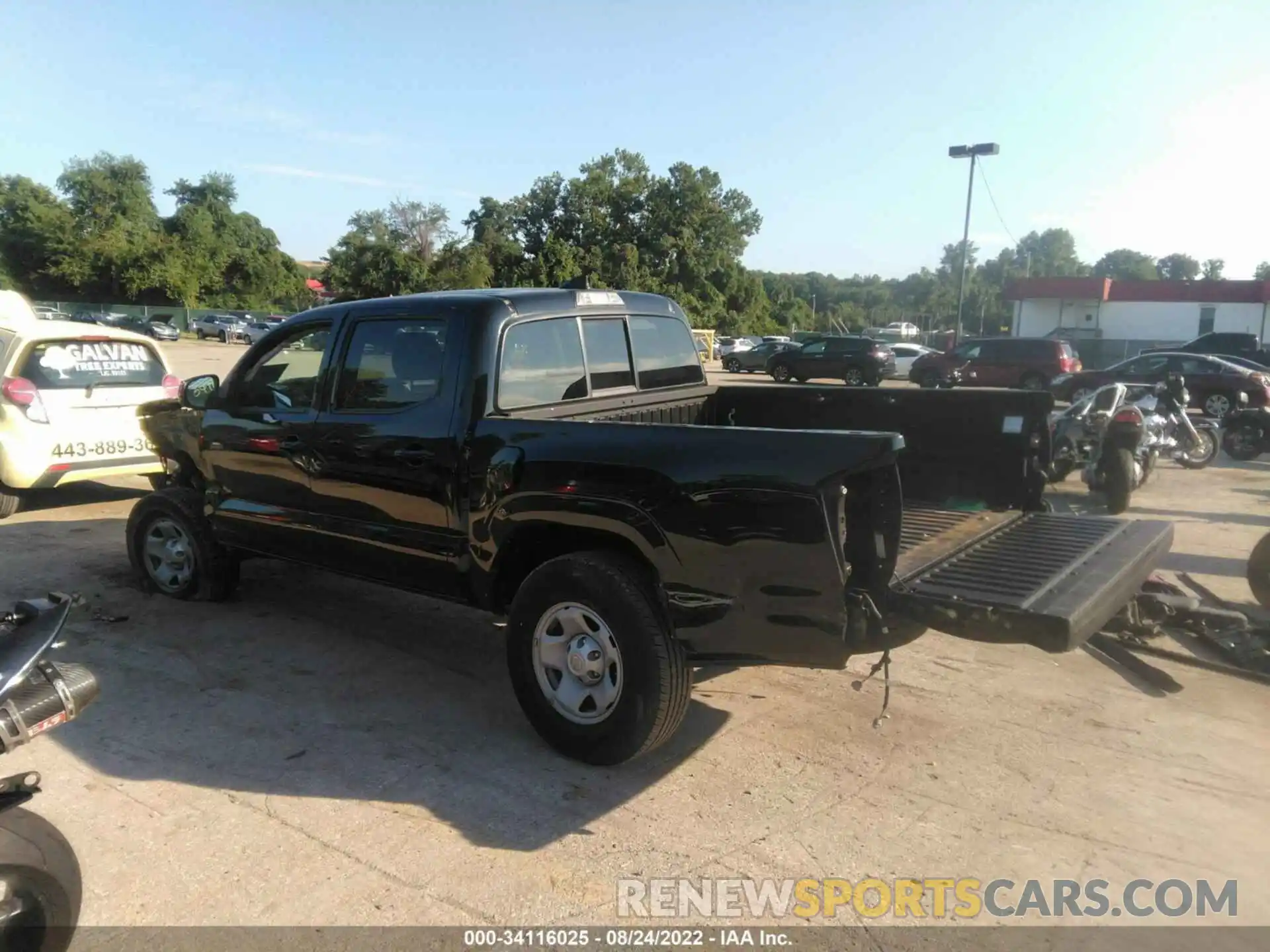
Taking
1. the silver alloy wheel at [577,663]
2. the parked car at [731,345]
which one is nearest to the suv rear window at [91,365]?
the silver alloy wheel at [577,663]

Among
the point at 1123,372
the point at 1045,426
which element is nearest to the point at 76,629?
the point at 1045,426

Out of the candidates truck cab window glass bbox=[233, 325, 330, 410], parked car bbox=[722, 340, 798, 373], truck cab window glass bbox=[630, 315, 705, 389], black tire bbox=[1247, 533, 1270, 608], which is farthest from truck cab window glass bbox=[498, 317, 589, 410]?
parked car bbox=[722, 340, 798, 373]

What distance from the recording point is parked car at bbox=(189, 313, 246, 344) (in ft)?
168

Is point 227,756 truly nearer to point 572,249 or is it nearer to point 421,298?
point 421,298

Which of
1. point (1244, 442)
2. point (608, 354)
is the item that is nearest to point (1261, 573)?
point (608, 354)

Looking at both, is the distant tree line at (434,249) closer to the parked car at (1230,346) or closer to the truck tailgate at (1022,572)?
the parked car at (1230,346)

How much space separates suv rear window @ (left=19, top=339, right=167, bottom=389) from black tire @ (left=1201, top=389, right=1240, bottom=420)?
1987cm

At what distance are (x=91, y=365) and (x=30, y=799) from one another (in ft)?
23.5

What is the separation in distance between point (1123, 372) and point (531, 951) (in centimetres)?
2086

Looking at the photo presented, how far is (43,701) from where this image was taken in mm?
2418

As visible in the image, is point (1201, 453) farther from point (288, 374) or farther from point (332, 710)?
point (332, 710)

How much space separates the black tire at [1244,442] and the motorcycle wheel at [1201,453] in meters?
1.67

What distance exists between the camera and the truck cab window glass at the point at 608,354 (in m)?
4.79

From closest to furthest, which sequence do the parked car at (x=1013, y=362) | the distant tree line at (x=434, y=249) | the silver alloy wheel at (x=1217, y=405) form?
the silver alloy wheel at (x=1217, y=405) < the parked car at (x=1013, y=362) < the distant tree line at (x=434, y=249)
